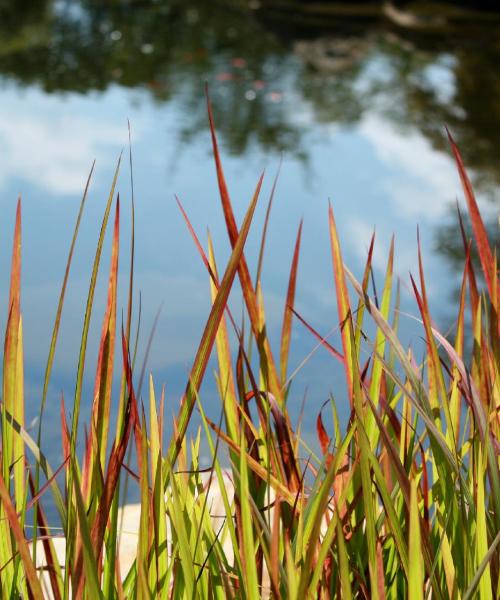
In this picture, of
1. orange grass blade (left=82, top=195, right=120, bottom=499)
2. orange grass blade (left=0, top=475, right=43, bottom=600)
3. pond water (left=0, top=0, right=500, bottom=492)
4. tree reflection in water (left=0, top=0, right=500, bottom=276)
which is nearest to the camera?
orange grass blade (left=0, top=475, right=43, bottom=600)

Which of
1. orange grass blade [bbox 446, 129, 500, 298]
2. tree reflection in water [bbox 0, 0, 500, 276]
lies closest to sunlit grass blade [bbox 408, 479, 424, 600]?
orange grass blade [bbox 446, 129, 500, 298]

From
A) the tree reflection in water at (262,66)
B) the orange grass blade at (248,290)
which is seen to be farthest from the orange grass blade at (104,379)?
the tree reflection in water at (262,66)

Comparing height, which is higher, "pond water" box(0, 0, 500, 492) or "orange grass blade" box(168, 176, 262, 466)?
"orange grass blade" box(168, 176, 262, 466)

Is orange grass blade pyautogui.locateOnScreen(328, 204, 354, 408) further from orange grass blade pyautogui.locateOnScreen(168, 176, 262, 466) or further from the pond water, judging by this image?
the pond water

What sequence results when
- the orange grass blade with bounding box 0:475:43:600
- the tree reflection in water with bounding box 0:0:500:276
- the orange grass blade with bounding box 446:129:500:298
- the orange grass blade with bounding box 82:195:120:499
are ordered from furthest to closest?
the tree reflection in water with bounding box 0:0:500:276 < the orange grass blade with bounding box 446:129:500:298 < the orange grass blade with bounding box 82:195:120:499 < the orange grass blade with bounding box 0:475:43:600

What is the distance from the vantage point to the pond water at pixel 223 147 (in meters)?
3.32

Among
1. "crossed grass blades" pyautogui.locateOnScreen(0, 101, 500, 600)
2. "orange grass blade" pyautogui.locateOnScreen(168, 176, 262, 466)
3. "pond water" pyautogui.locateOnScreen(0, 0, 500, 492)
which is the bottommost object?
"pond water" pyautogui.locateOnScreen(0, 0, 500, 492)

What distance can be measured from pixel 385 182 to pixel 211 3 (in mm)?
4480

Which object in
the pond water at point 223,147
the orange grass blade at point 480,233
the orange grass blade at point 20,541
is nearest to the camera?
the orange grass blade at point 20,541

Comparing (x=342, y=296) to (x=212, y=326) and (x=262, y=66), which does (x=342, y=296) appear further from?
(x=262, y=66)

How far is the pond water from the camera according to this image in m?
3.32

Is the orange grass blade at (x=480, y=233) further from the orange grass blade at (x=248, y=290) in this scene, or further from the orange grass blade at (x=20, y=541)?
the orange grass blade at (x=20, y=541)

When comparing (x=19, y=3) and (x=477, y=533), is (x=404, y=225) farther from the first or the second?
(x=19, y=3)

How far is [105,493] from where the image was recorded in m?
0.83
